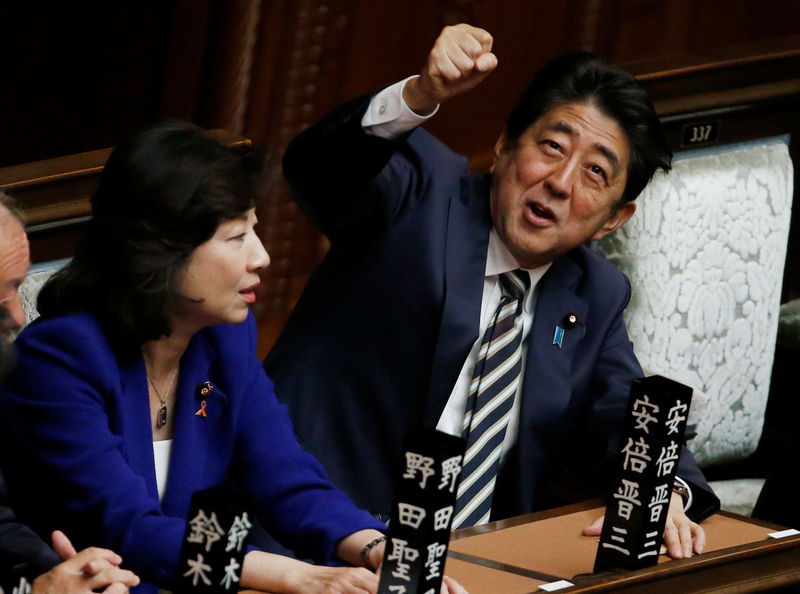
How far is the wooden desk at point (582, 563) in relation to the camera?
153 cm

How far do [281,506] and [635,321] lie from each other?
1219mm

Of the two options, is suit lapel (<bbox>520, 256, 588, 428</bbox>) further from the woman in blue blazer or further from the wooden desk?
the woman in blue blazer

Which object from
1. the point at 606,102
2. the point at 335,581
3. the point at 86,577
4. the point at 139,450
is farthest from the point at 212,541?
the point at 606,102

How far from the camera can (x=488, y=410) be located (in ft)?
6.89

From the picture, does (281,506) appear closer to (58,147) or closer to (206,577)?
(206,577)

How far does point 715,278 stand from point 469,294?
98 cm

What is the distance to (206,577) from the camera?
4.05ft

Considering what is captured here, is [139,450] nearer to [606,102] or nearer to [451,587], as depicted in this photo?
[451,587]

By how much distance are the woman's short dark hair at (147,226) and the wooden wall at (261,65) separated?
4.67ft

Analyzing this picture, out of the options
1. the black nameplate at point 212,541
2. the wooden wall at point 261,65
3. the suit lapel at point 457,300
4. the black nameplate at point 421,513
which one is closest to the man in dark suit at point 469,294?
the suit lapel at point 457,300

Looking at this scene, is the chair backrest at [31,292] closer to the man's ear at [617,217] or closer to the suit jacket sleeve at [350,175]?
the suit jacket sleeve at [350,175]

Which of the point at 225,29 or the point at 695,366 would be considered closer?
the point at 695,366

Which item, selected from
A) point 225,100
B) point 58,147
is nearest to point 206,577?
point 225,100

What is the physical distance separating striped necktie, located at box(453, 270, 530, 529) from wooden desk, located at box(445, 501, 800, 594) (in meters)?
0.29
